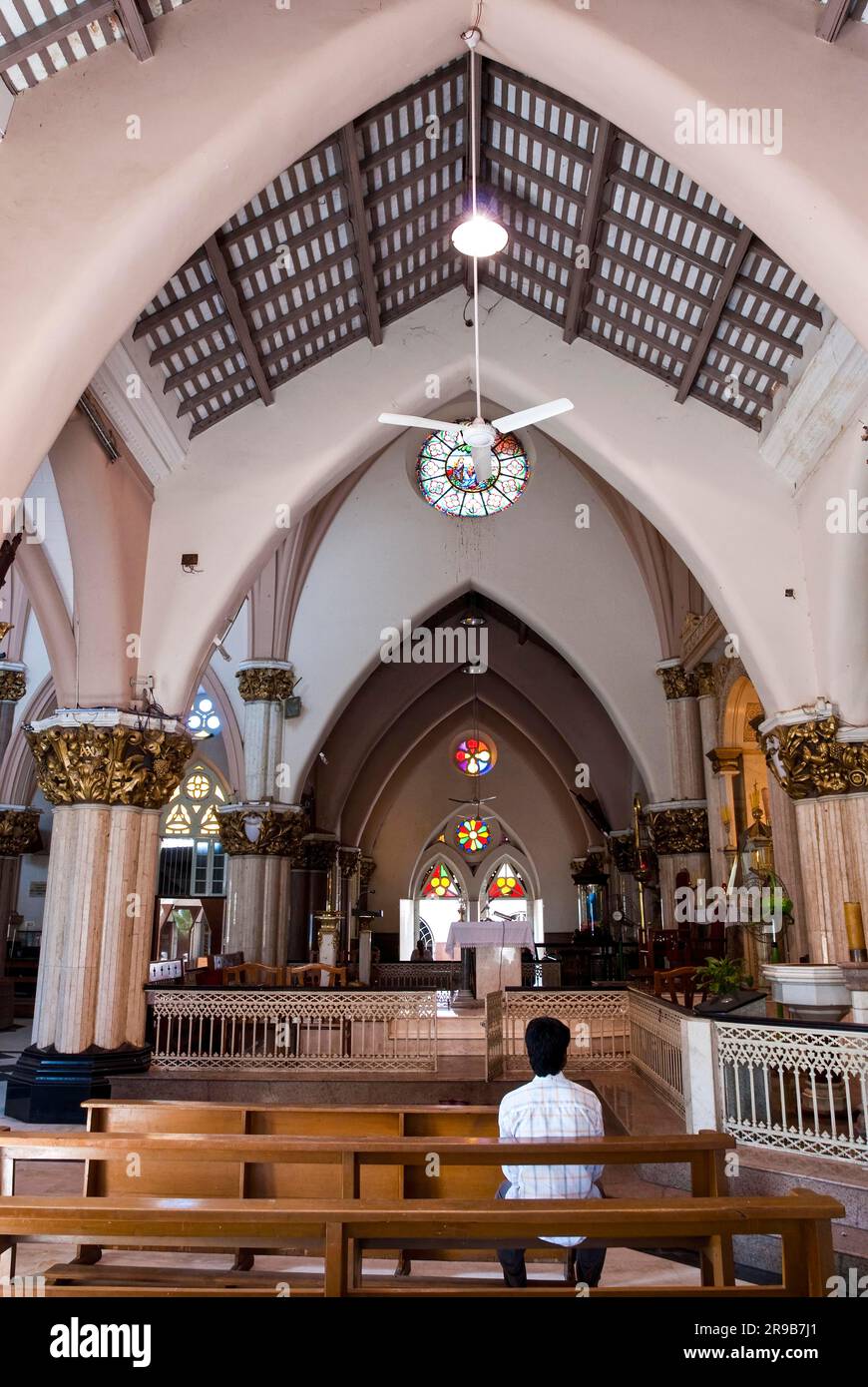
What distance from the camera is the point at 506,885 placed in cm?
2978

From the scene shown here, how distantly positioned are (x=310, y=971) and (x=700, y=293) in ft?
32.8

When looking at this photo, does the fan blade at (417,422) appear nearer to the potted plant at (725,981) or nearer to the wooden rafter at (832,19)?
the wooden rafter at (832,19)

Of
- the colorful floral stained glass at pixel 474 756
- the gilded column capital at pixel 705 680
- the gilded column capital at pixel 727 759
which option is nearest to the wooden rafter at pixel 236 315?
the gilded column capital at pixel 705 680

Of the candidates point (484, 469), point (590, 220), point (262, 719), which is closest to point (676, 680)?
point (484, 469)

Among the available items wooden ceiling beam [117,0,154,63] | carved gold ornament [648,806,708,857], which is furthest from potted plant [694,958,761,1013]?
wooden ceiling beam [117,0,154,63]

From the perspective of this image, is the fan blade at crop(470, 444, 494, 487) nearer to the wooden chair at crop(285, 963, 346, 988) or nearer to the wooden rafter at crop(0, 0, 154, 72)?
the wooden chair at crop(285, 963, 346, 988)

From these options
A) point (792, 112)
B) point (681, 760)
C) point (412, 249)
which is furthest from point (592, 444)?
point (681, 760)

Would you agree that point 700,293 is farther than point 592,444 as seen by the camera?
No

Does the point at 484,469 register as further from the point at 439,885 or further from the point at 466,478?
the point at 439,885

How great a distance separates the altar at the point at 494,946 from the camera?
13.2 meters

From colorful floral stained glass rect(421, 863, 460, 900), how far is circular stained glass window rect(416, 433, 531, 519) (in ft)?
44.7
